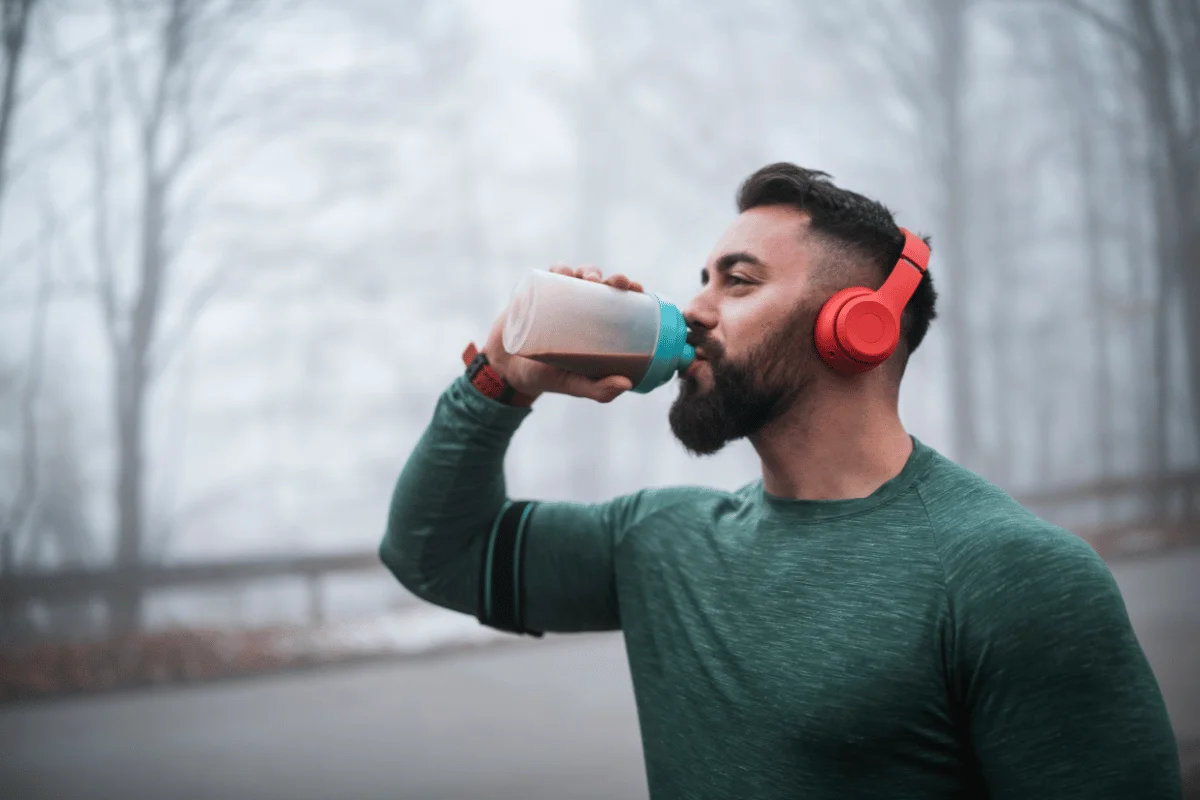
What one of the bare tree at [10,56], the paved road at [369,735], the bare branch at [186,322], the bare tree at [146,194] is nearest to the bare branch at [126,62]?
the bare tree at [146,194]

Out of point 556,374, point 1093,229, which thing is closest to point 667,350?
point 556,374

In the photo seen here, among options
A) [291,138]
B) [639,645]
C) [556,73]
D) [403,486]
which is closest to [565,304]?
[403,486]

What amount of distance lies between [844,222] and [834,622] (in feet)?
1.70

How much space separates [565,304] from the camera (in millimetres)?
1005

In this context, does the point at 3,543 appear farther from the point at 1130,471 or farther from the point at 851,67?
the point at 1130,471

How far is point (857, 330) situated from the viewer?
0.95m

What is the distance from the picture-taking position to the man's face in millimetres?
1009

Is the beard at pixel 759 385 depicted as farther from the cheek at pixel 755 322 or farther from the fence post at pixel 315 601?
the fence post at pixel 315 601

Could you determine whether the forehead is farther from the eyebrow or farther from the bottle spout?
the bottle spout

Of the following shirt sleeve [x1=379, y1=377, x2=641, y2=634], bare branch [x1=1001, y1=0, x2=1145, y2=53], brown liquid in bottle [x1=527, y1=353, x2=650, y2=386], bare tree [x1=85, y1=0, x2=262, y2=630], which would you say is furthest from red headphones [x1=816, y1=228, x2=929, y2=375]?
bare branch [x1=1001, y1=0, x2=1145, y2=53]

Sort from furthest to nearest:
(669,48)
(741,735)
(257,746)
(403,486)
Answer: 1. (669,48)
2. (257,746)
3. (403,486)
4. (741,735)

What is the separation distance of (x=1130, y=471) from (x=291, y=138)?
4806 mm

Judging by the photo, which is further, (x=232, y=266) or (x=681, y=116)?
(x=681, y=116)

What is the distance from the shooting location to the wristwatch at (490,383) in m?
1.08
